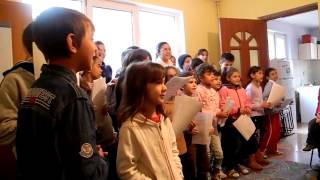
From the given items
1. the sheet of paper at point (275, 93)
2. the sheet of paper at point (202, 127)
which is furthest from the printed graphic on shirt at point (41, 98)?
the sheet of paper at point (275, 93)

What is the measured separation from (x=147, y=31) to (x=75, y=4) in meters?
1.00

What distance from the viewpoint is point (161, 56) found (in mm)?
2912

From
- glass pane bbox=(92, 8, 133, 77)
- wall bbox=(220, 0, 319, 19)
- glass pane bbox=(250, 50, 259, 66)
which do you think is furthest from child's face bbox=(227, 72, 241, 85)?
wall bbox=(220, 0, 319, 19)

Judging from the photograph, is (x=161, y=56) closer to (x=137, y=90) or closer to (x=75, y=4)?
(x=75, y=4)

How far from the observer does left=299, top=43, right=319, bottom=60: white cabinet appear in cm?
644

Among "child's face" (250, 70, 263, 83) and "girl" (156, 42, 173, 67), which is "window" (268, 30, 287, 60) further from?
"girl" (156, 42, 173, 67)

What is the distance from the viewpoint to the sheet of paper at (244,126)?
2.77 meters

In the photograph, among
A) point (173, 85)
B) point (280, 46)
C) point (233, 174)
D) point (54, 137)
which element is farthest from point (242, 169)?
point (280, 46)

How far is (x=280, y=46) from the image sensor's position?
6281 millimetres

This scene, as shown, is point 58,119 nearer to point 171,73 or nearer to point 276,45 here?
point 171,73

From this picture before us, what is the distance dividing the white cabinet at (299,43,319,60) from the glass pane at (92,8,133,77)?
15.5 ft

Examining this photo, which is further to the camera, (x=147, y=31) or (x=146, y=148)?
(x=147, y=31)

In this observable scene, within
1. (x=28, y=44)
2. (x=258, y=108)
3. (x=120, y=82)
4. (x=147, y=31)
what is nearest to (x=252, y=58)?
(x=258, y=108)

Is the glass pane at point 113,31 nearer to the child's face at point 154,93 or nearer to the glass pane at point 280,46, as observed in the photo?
the child's face at point 154,93
